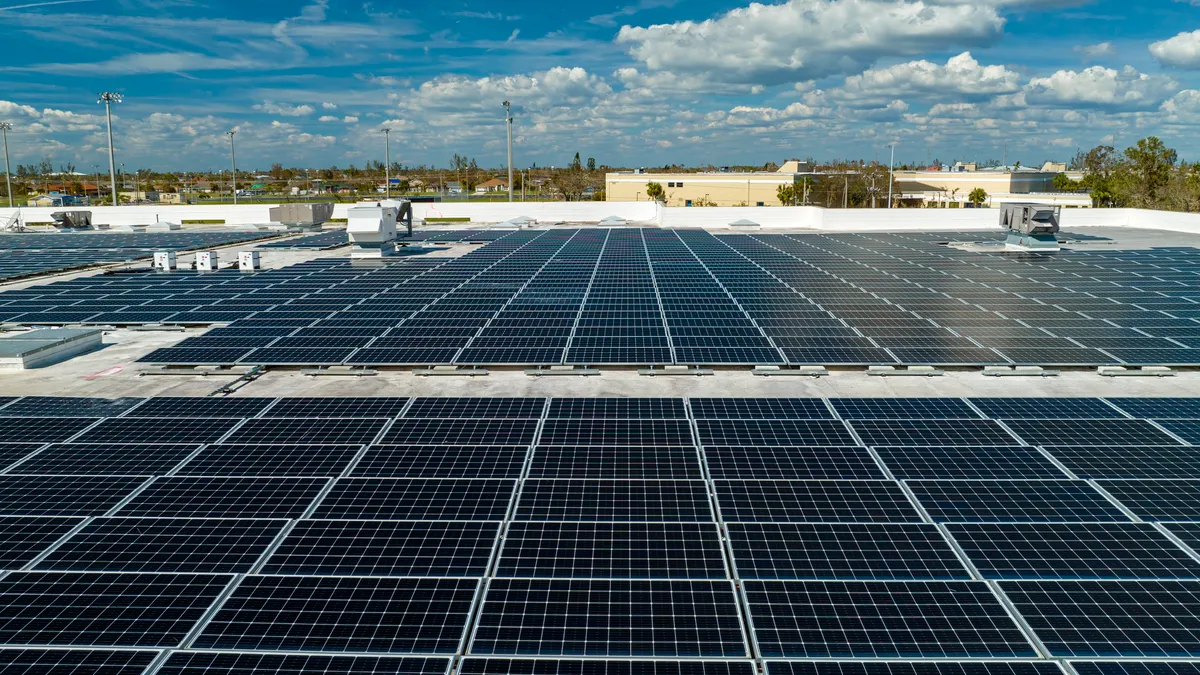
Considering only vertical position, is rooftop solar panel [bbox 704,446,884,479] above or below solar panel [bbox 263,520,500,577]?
above

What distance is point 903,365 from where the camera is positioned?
63.3 feet

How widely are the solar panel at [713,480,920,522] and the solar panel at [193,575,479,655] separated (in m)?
4.33

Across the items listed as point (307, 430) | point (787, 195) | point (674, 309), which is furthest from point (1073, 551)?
point (787, 195)

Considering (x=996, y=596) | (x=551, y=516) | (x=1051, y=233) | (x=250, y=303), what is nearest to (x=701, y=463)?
(x=551, y=516)

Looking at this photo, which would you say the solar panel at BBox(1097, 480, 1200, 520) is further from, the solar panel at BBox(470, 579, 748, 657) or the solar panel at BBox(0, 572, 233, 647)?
the solar panel at BBox(0, 572, 233, 647)

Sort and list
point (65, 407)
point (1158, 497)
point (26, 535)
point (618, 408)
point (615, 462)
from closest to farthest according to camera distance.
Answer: point (26, 535)
point (1158, 497)
point (615, 462)
point (618, 408)
point (65, 407)

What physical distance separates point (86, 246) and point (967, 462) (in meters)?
59.9

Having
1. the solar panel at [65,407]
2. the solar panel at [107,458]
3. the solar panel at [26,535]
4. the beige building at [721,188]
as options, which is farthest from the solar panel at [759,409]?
the beige building at [721,188]

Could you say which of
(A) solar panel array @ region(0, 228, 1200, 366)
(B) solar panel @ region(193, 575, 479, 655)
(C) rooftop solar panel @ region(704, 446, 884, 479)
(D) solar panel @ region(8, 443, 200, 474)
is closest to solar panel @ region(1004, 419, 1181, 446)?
(C) rooftop solar panel @ region(704, 446, 884, 479)

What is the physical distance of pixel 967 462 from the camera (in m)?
13.0

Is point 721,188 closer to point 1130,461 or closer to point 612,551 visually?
point 1130,461

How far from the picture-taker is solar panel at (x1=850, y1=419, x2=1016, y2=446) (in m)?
14.0

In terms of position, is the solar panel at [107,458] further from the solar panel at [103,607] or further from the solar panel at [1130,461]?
the solar panel at [1130,461]

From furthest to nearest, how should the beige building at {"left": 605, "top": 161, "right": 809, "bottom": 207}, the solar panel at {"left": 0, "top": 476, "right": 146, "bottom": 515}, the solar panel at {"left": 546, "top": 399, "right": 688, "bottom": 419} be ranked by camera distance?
the beige building at {"left": 605, "top": 161, "right": 809, "bottom": 207} < the solar panel at {"left": 546, "top": 399, "right": 688, "bottom": 419} < the solar panel at {"left": 0, "top": 476, "right": 146, "bottom": 515}
